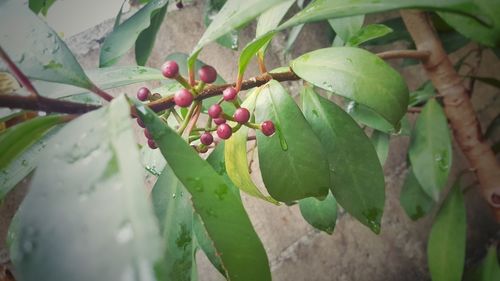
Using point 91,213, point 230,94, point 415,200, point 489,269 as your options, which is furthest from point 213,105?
point 489,269

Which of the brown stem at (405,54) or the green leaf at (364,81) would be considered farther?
the brown stem at (405,54)

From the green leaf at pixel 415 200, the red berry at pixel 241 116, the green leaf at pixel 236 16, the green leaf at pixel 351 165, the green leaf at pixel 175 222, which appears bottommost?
the green leaf at pixel 415 200

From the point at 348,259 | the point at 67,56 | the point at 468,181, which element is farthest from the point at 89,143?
the point at 468,181

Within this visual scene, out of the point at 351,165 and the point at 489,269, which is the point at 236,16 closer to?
the point at 351,165

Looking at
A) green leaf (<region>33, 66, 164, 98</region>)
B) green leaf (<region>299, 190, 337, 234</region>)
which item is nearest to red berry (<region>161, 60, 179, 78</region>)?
green leaf (<region>33, 66, 164, 98</region>)

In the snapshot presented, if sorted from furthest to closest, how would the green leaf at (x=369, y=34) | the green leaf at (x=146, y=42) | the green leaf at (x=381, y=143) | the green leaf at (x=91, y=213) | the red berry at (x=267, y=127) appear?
1. the green leaf at (x=381, y=143)
2. the green leaf at (x=146, y=42)
3. the green leaf at (x=369, y=34)
4. the red berry at (x=267, y=127)
5. the green leaf at (x=91, y=213)

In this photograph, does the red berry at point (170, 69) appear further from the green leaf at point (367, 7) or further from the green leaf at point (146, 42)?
the green leaf at point (146, 42)

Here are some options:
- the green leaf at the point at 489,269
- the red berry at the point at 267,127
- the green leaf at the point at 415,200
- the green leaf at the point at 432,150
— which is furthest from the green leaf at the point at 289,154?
the green leaf at the point at 489,269
